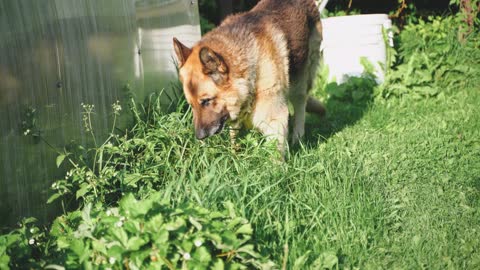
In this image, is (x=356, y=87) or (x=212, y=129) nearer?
(x=212, y=129)

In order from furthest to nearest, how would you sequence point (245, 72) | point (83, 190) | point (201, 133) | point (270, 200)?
1. point (245, 72)
2. point (201, 133)
3. point (270, 200)
4. point (83, 190)

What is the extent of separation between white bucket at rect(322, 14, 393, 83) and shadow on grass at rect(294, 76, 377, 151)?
0.87 ft

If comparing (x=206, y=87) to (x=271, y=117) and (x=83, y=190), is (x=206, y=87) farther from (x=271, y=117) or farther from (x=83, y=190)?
(x=83, y=190)

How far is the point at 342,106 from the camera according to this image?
7129 millimetres

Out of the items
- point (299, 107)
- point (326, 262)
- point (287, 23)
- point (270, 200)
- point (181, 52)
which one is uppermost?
point (287, 23)

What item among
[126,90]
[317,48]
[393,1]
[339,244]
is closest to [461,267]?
[339,244]

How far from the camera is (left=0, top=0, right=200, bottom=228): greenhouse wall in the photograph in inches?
121

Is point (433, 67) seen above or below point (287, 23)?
below

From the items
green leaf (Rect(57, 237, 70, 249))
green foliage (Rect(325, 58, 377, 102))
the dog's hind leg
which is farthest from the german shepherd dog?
green foliage (Rect(325, 58, 377, 102))

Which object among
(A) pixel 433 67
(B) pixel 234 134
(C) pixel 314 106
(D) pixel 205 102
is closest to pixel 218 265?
(D) pixel 205 102

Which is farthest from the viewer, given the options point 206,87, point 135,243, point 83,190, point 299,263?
point 206,87

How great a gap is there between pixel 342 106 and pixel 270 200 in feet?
13.2

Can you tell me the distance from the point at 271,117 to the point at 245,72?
518mm

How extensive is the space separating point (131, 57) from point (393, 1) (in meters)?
7.66
